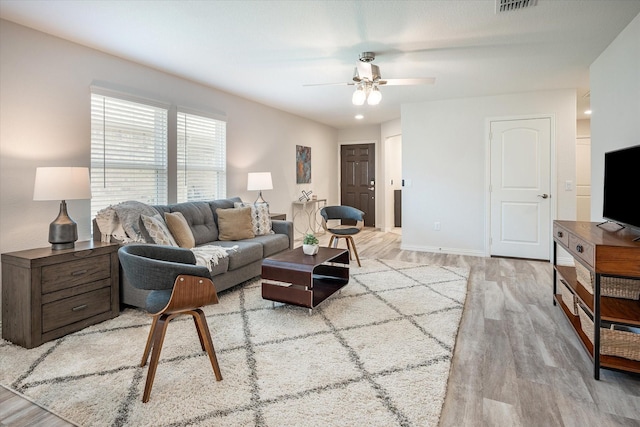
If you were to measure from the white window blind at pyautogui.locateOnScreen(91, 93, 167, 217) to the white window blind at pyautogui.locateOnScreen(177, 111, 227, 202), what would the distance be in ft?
0.89

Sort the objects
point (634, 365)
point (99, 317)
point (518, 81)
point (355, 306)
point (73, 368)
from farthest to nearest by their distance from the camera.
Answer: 1. point (518, 81)
2. point (355, 306)
3. point (99, 317)
4. point (73, 368)
5. point (634, 365)

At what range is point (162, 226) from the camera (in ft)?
10.5

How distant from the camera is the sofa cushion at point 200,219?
12.5ft

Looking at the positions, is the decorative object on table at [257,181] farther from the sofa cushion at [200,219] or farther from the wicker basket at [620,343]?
the wicker basket at [620,343]

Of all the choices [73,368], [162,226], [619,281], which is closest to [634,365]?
[619,281]

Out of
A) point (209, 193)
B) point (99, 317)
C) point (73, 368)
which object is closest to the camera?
point (73, 368)

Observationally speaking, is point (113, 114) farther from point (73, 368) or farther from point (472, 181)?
point (472, 181)

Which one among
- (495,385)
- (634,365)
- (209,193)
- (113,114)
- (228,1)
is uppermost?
(228,1)

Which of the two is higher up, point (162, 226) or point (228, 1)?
point (228, 1)

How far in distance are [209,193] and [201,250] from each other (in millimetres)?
1596

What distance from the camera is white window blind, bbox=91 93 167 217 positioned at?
135 inches

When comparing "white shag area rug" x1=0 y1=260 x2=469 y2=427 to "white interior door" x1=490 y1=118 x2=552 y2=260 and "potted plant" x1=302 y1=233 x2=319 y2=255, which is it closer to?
"potted plant" x1=302 y1=233 x2=319 y2=255

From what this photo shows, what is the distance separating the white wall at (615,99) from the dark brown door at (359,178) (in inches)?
187

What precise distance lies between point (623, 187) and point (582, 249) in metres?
0.57
